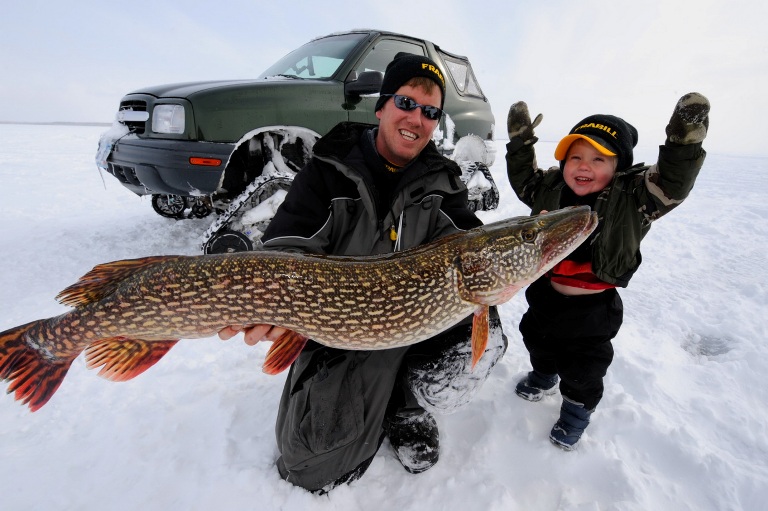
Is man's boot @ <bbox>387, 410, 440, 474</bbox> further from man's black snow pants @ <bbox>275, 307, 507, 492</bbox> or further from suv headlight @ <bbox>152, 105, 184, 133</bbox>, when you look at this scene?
suv headlight @ <bbox>152, 105, 184, 133</bbox>

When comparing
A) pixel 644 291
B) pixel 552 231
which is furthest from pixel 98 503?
pixel 644 291

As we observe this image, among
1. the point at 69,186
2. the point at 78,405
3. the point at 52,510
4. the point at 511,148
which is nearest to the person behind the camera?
the point at 52,510

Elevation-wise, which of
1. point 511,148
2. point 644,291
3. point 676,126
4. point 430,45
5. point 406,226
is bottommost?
point 644,291

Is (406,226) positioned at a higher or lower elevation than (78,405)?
higher

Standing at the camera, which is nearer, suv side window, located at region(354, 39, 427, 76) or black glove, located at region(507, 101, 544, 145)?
black glove, located at region(507, 101, 544, 145)

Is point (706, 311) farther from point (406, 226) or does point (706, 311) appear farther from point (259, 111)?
A: point (259, 111)

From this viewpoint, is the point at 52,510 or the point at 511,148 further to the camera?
the point at 511,148

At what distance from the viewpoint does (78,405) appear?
2.13 m

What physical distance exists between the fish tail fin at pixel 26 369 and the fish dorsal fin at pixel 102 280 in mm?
176

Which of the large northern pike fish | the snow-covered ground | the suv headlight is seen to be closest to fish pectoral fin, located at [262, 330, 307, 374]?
the large northern pike fish

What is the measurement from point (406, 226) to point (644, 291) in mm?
3012

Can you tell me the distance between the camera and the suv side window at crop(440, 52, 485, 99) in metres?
5.66

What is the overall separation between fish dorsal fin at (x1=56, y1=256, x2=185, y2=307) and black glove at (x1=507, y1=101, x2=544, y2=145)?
208 cm

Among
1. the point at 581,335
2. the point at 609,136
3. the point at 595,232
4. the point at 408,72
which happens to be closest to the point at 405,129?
the point at 408,72
